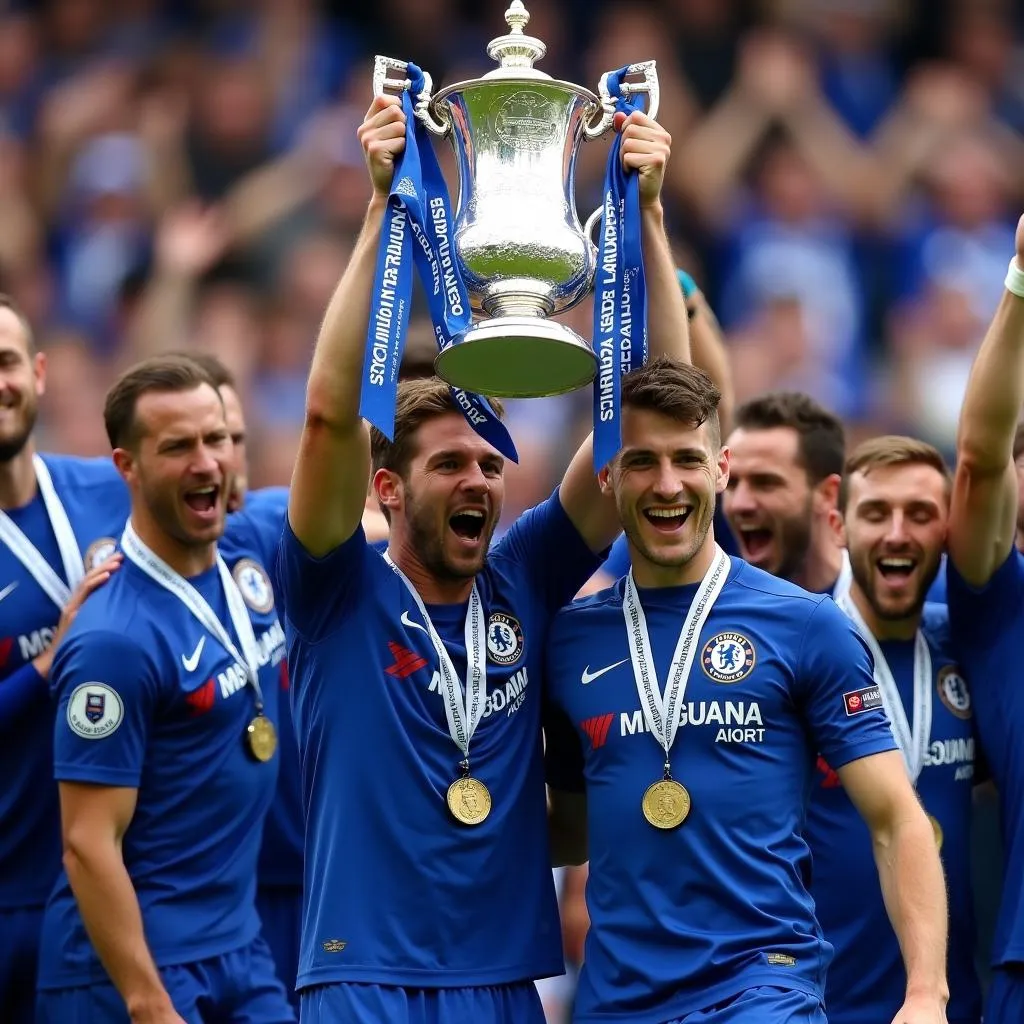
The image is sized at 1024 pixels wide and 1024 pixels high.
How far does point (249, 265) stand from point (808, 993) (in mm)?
7099

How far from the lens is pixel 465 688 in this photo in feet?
15.1

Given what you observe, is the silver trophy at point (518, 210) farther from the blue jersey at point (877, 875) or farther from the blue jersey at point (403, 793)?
the blue jersey at point (877, 875)

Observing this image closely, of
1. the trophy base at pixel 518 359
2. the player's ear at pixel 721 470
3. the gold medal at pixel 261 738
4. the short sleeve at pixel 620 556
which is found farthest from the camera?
the short sleeve at pixel 620 556

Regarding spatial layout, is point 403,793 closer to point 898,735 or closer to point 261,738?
point 261,738

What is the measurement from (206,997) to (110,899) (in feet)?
1.46

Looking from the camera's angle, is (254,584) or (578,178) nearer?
(254,584)

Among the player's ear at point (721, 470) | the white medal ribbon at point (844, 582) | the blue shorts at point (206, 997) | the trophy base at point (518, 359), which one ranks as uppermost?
the trophy base at point (518, 359)

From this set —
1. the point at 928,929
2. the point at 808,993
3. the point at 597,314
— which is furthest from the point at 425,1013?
the point at 597,314

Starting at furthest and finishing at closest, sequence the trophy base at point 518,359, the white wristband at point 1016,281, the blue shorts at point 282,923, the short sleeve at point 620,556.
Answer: the blue shorts at point 282,923 → the short sleeve at point 620,556 → the white wristband at point 1016,281 → the trophy base at point 518,359

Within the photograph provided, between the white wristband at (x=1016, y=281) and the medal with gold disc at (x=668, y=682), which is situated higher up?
the white wristband at (x=1016, y=281)

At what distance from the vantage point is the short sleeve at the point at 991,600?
17.1 feet

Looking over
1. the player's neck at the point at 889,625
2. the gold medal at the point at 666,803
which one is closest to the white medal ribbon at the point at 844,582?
the player's neck at the point at 889,625

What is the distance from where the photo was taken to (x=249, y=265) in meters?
10.6

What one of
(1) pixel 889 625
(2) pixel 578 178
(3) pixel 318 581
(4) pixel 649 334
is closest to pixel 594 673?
(3) pixel 318 581
